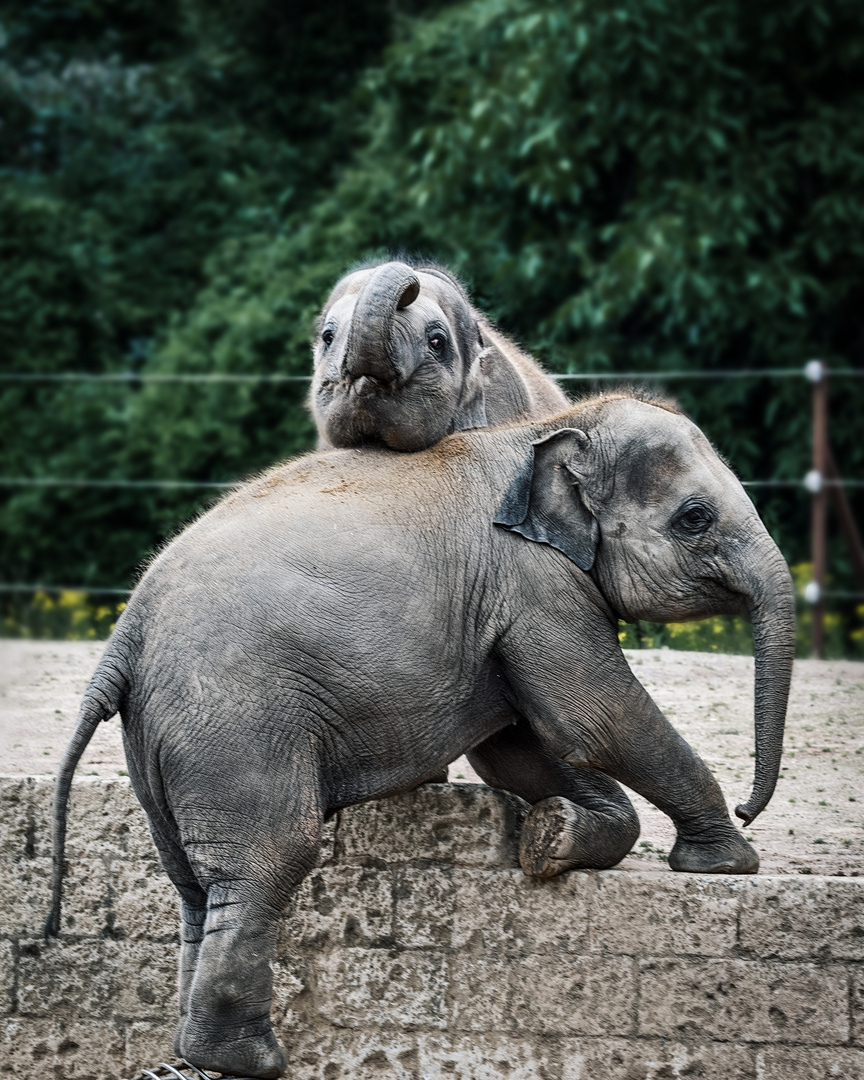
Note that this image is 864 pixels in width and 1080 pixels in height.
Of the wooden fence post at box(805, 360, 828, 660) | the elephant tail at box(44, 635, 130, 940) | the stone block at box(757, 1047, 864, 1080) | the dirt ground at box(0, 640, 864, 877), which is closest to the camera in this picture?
the elephant tail at box(44, 635, 130, 940)

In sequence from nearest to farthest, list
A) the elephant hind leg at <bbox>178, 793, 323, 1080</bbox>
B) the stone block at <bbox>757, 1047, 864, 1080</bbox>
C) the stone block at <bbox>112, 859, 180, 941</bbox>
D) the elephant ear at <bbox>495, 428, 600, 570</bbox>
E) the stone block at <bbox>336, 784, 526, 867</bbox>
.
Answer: the elephant hind leg at <bbox>178, 793, 323, 1080</bbox>, the elephant ear at <bbox>495, 428, 600, 570</bbox>, the stone block at <bbox>757, 1047, 864, 1080</bbox>, the stone block at <bbox>336, 784, 526, 867</bbox>, the stone block at <bbox>112, 859, 180, 941</bbox>

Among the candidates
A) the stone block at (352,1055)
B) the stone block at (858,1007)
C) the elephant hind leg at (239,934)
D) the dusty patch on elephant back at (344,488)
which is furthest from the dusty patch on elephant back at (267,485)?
the stone block at (858,1007)

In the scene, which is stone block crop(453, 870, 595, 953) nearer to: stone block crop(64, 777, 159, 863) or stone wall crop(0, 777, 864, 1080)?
stone wall crop(0, 777, 864, 1080)

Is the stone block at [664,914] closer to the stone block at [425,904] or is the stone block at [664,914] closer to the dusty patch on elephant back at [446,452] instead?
the stone block at [425,904]

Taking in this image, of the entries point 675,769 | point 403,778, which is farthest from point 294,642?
point 675,769

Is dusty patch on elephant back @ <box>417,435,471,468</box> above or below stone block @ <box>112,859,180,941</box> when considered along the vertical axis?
above

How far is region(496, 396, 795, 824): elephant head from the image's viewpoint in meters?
4.01

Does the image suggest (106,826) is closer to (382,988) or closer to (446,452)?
(382,988)

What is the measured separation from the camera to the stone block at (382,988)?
448 cm

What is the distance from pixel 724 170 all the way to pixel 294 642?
26.2 feet

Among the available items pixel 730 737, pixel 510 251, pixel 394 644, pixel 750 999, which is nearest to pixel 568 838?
pixel 750 999

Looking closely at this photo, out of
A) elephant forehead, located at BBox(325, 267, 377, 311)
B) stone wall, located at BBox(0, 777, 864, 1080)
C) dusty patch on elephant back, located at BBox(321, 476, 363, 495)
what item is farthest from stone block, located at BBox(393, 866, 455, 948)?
elephant forehead, located at BBox(325, 267, 377, 311)

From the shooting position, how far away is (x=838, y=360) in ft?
37.9

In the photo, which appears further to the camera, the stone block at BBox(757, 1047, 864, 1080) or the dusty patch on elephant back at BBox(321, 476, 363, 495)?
the stone block at BBox(757, 1047, 864, 1080)
